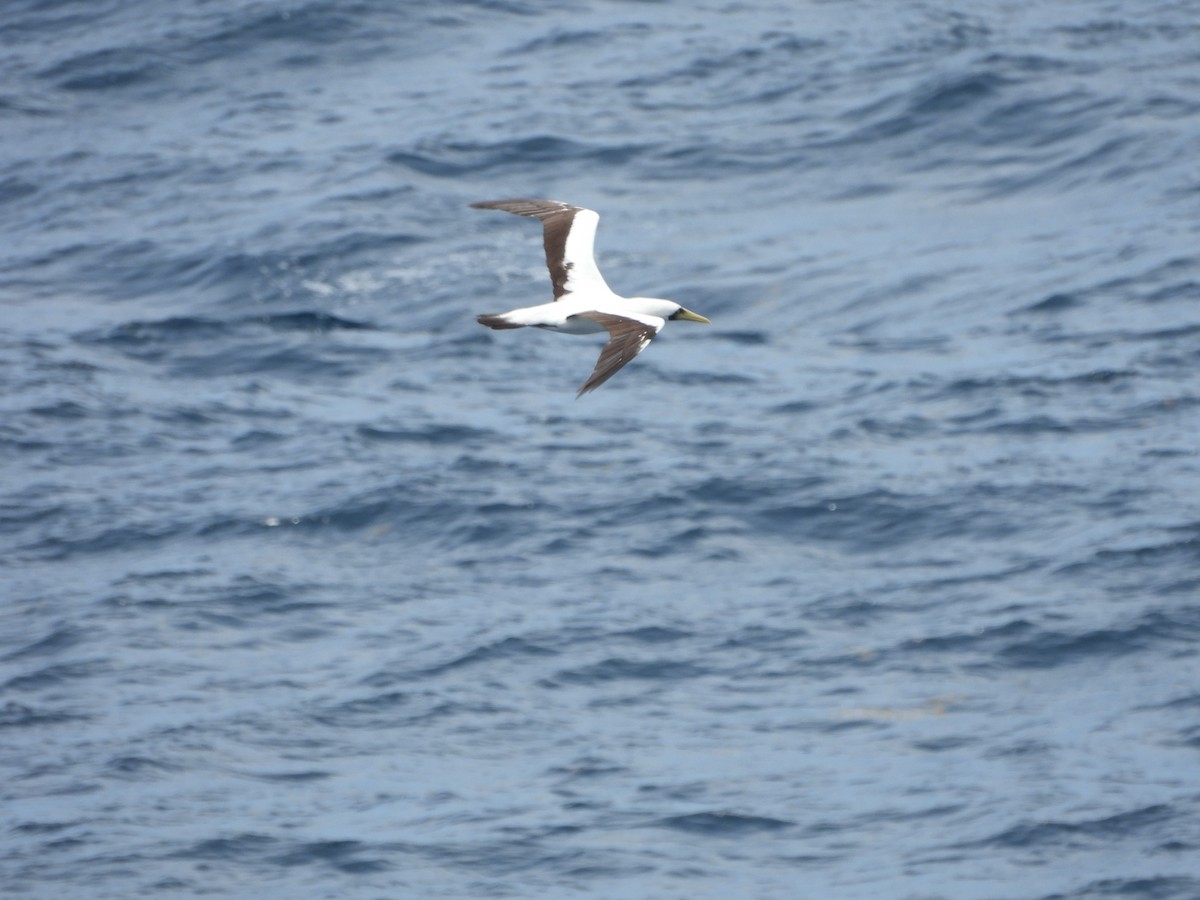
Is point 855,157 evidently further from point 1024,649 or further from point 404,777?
point 404,777

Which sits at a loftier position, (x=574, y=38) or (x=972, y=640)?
(x=574, y=38)

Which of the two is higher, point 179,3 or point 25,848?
point 179,3

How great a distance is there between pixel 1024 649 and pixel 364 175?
13332 mm

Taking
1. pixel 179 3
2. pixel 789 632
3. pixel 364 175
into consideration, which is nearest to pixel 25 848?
pixel 789 632

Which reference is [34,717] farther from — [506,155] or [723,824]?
[506,155]

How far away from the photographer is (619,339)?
11.1m

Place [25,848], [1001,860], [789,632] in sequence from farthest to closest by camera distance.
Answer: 1. [789,632]
2. [25,848]
3. [1001,860]

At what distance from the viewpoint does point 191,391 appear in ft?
72.3

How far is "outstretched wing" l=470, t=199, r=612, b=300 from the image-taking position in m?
12.9

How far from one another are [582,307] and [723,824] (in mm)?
5109

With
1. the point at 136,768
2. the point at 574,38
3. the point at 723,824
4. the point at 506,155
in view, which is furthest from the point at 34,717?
the point at 574,38

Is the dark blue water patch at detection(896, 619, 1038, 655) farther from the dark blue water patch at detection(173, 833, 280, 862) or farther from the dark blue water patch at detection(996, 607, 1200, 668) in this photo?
the dark blue water patch at detection(173, 833, 280, 862)

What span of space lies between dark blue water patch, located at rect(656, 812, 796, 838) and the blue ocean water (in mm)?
33

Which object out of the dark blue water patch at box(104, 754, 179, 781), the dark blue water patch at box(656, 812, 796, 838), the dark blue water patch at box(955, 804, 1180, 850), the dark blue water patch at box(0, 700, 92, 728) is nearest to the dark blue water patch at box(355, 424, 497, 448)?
the dark blue water patch at box(0, 700, 92, 728)
